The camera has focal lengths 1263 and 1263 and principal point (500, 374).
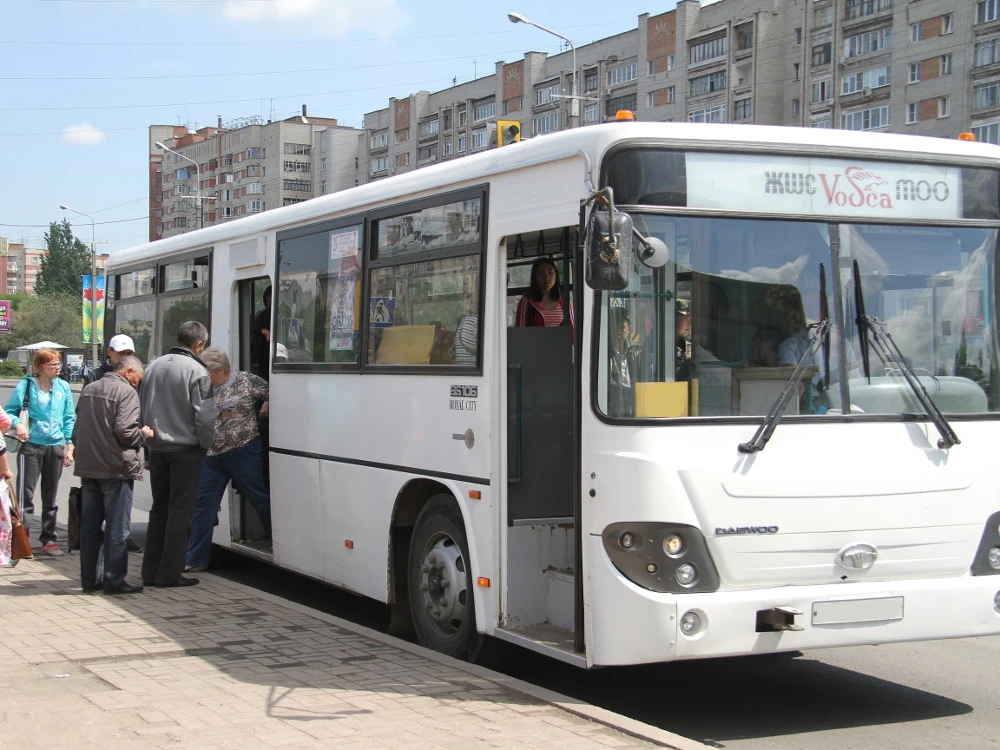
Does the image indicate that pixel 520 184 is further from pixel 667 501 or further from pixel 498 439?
pixel 667 501

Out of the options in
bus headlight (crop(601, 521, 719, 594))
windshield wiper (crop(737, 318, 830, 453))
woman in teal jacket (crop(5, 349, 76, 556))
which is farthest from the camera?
woman in teal jacket (crop(5, 349, 76, 556))

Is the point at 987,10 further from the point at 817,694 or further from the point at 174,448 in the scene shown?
the point at 817,694

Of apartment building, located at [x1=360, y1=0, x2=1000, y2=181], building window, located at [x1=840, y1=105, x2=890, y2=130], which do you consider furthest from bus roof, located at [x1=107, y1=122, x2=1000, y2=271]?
building window, located at [x1=840, y1=105, x2=890, y2=130]

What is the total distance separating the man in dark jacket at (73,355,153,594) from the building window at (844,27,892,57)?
65730 mm

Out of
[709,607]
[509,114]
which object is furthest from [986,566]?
[509,114]

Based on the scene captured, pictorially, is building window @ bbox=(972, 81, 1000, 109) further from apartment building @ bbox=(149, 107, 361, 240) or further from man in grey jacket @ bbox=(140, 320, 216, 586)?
apartment building @ bbox=(149, 107, 361, 240)

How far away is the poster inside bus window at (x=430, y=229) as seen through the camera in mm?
7273

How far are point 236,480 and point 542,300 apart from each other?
3.86m

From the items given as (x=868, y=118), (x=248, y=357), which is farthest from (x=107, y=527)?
(x=868, y=118)

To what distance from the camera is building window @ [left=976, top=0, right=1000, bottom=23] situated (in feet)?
201

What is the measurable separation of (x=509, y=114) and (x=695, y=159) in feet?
296

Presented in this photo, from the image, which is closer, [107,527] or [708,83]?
[107,527]

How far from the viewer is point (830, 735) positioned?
20.0 feet

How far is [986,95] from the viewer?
6216cm
